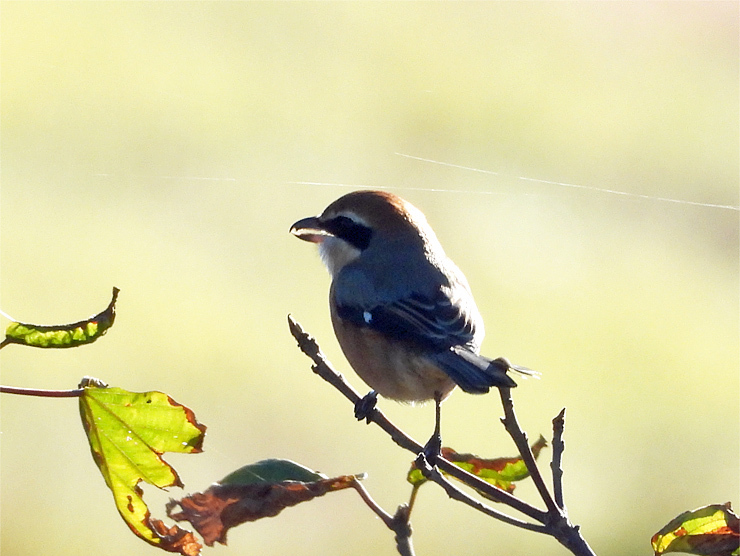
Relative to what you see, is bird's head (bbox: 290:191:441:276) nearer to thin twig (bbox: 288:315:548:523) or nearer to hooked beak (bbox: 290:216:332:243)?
hooked beak (bbox: 290:216:332:243)

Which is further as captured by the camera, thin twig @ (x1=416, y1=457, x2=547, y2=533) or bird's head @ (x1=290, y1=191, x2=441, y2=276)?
bird's head @ (x1=290, y1=191, x2=441, y2=276)

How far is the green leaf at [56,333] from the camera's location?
125 cm

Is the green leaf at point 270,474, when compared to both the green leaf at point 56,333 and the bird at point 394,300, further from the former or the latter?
the bird at point 394,300

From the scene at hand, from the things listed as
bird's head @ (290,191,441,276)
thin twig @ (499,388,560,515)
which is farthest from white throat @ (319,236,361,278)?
thin twig @ (499,388,560,515)

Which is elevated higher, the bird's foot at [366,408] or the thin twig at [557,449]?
the thin twig at [557,449]

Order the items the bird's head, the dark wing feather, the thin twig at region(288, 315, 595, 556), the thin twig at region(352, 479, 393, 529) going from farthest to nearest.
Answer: the bird's head → the dark wing feather → the thin twig at region(352, 479, 393, 529) → the thin twig at region(288, 315, 595, 556)

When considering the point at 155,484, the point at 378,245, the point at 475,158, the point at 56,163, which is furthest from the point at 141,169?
the point at 155,484

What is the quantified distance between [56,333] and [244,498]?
380mm

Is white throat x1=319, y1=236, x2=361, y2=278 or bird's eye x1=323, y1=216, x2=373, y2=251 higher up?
bird's eye x1=323, y1=216, x2=373, y2=251

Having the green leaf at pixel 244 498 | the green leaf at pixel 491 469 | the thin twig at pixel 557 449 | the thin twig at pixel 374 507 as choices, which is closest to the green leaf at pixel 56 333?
the green leaf at pixel 244 498

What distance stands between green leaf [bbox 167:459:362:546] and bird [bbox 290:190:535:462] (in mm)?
755

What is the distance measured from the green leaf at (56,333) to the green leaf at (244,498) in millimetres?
298

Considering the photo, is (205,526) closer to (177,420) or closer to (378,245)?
(177,420)

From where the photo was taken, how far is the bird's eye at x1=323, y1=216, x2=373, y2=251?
8.95ft
